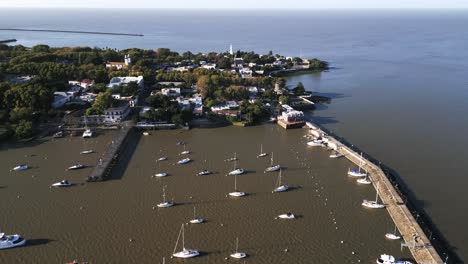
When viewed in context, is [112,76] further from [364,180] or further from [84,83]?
[364,180]

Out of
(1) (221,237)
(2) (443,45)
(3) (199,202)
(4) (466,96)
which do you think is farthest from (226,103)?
(2) (443,45)

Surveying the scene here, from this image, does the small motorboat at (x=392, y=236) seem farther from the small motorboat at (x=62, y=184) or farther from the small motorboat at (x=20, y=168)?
the small motorboat at (x=20, y=168)

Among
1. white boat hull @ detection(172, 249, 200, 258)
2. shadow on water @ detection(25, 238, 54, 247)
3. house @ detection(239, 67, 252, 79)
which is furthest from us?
house @ detection(239, 67, 252, 79)

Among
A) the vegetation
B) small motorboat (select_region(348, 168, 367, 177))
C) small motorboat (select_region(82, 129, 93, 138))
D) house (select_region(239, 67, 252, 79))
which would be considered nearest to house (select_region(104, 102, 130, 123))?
the vegetation

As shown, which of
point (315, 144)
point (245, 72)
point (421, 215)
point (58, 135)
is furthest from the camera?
point (245, 72)

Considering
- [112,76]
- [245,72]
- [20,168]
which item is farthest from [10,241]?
[245,72]

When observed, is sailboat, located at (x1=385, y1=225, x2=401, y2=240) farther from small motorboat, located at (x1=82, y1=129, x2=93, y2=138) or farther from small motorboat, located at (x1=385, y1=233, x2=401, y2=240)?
small motorboat, located at (x1=82, y1=129, x2=93, y2=138)

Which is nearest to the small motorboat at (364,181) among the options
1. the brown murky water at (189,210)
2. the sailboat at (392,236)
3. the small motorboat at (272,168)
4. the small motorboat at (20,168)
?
the brown murky water at (189,210)
